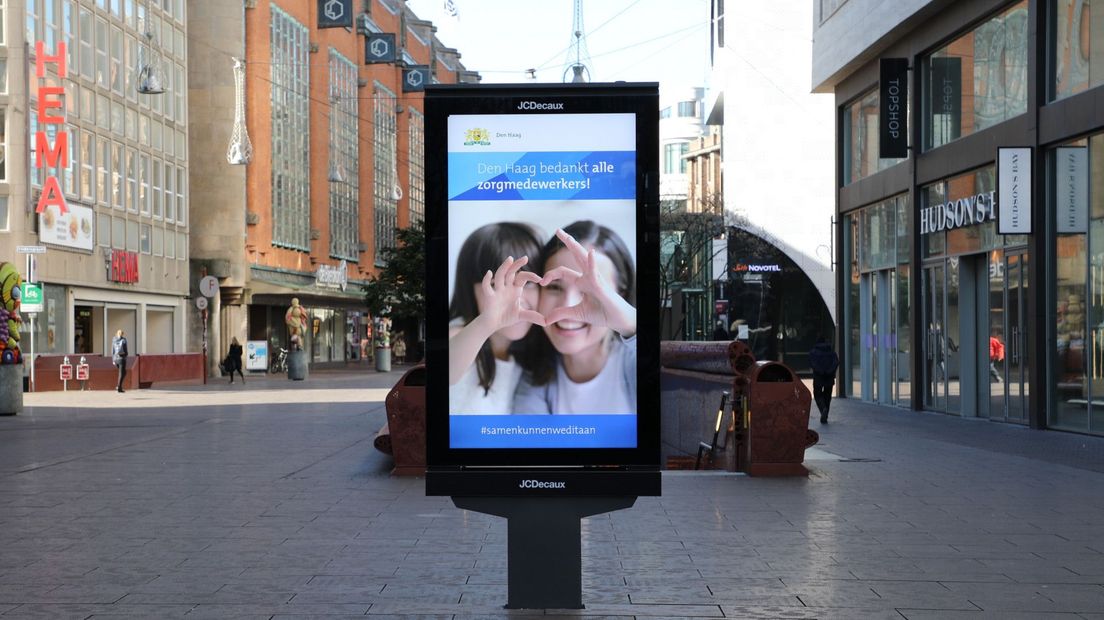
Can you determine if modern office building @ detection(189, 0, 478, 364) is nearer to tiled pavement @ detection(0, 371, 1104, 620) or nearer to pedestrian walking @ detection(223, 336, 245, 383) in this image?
pedestrian walking @ detection(223, 336, 245, 383)

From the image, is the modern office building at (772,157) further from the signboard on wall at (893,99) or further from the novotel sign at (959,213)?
the novotel sign at (959,213)

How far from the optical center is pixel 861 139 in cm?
3362

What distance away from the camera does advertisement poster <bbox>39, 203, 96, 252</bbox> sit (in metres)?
43.0

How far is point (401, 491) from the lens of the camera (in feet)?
43.5

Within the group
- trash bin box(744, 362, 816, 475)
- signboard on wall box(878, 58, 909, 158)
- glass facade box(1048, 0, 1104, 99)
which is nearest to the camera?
trash bin box(744, 362, 816, 475)

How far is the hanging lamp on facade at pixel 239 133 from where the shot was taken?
2083 inches

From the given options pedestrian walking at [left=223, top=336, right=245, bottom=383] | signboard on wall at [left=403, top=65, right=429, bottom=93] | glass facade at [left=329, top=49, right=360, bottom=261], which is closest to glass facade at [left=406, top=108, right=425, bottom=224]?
glass facade at [left=329, top=49, right=360, bottom=261]

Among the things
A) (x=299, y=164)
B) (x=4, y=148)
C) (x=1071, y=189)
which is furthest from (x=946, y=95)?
(x=299, y=164)

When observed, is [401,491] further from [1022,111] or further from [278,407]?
[278,407]

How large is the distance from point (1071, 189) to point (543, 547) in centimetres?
1609

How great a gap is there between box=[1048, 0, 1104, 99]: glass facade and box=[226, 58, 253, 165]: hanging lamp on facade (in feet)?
119

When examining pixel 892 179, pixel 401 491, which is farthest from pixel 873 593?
pixel 892 179

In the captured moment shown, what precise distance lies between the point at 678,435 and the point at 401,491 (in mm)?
6652

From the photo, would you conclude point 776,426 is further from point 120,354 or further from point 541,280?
point 120,354
